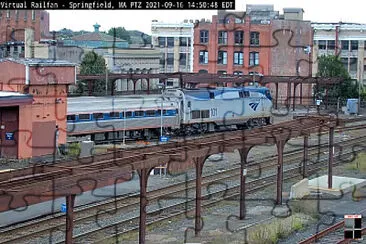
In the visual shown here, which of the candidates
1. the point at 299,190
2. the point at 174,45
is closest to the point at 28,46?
the point at 174,45

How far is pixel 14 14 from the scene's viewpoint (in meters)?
15.9

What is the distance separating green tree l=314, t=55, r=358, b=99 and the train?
15.8 ft

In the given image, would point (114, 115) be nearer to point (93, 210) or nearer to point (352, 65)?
point (93, 210)

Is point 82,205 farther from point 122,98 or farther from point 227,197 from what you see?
point 122,98

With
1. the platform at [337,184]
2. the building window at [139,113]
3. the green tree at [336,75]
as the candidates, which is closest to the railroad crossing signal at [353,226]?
the platform at [337,184]

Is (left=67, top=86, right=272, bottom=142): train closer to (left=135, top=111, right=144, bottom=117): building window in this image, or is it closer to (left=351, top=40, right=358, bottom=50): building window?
(left=135, top=111, right=144, bottom=117): building window

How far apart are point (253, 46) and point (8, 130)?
1092 cm

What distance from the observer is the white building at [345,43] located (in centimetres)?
1973

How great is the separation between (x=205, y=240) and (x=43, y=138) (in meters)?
4.41

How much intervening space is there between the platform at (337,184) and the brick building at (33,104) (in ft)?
11.4

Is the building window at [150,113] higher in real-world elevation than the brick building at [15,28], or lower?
lower

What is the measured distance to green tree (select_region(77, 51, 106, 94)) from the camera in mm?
15014

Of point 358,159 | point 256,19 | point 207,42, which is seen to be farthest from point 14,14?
point 358,159

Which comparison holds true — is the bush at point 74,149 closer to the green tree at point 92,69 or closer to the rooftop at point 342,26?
the green tree at point 92,69
